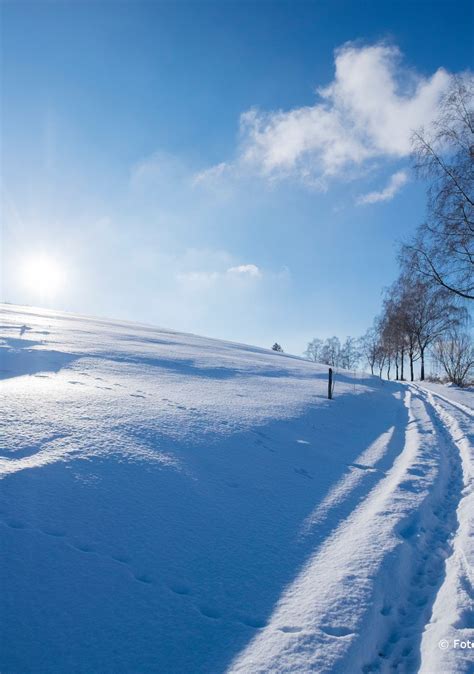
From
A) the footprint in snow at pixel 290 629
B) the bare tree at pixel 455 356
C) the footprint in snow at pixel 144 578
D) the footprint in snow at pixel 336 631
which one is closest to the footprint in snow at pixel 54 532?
the footprint in snow at pixel 144 578

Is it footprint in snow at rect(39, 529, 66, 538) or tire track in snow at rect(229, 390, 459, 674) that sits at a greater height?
footprint in snow at rect(39, 529, 66, 538)

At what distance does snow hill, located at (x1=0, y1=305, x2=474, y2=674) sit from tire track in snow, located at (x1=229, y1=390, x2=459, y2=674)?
14mm

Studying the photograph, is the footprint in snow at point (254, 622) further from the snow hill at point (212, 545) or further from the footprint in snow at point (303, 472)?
the footprint in snow at point (303, 472)

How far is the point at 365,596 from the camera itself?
8.63 feet

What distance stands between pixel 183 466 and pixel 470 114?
1328 centimetres

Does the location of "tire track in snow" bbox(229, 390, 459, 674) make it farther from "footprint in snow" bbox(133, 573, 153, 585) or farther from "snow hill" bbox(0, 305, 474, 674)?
"footprint in snow" bbox(133, 573, 153, 585)

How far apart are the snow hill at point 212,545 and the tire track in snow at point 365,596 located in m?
0.01

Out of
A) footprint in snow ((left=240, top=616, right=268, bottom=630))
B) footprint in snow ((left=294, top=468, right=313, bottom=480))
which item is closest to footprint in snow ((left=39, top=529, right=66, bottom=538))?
footprint in snow ((left=240, top=616, right=268, bottom=630))

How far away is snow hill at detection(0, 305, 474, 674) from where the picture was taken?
84.0 inches

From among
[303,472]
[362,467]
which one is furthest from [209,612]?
[362,467]

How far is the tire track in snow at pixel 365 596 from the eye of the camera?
2.16m

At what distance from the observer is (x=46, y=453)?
3537mm

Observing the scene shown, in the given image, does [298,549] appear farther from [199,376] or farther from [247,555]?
[199,376]

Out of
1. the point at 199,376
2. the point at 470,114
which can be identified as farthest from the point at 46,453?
the point at 470,114
